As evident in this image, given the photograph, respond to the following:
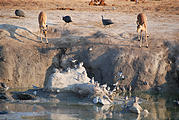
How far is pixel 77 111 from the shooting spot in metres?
12.7

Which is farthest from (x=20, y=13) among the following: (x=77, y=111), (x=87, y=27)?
(x=77, y=111)

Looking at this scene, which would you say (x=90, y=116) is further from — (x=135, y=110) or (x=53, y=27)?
(x=53, y=27)

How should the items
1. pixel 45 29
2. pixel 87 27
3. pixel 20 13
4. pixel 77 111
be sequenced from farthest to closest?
pixel 20 13 < pixel 87 27 < pixel 45 29 < pixel 77 111

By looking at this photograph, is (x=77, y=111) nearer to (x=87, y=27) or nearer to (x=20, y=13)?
(x=87, y=27)

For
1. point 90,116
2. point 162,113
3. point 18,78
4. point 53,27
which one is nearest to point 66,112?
point 90,116

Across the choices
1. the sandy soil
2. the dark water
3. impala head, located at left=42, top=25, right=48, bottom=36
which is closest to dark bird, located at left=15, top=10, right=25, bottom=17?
the sandy soil

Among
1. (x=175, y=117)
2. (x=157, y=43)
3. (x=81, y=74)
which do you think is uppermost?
(x=157, y=43)

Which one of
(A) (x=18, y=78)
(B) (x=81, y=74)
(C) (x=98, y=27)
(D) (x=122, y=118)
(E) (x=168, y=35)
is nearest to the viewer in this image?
(D) (x=122, y=118)

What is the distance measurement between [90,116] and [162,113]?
2261 mm

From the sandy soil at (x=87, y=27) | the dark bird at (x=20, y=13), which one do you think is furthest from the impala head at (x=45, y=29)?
the dark bird at (x=20, y=13)

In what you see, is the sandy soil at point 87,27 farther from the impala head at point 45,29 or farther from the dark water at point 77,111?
the dark water at point 77,111

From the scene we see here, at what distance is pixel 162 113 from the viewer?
12891mm

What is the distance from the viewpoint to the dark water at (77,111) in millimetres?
11867

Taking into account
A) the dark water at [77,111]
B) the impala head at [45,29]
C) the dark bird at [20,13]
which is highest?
the dark bird at [20,13]
